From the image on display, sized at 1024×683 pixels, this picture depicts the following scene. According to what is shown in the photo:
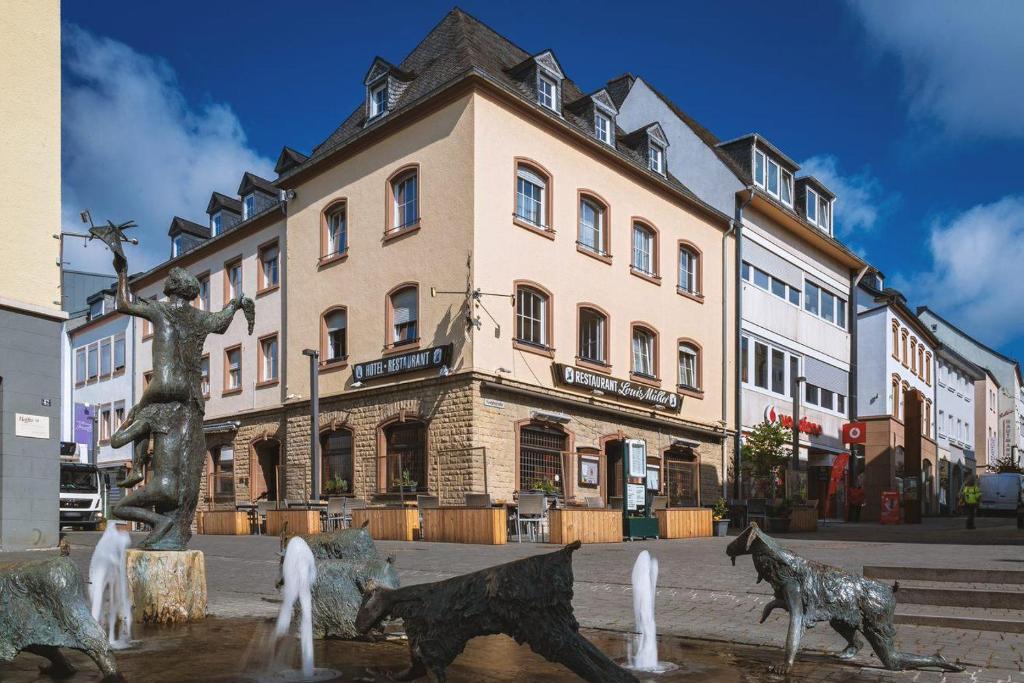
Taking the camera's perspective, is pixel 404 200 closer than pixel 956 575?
No

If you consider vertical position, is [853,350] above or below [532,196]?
below

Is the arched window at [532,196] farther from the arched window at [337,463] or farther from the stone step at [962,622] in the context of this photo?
the stone step at [962,622]

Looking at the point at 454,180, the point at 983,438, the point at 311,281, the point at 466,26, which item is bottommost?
the point at 983,438

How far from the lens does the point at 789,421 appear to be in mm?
36500

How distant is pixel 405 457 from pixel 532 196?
8.01 metres

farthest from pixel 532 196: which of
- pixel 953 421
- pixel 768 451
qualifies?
pixel 953 421

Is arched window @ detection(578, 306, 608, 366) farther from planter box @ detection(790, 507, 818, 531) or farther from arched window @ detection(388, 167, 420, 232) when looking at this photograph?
planter box @ detection(790, 507, 818, 531)

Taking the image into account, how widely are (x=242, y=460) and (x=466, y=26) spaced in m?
16.2

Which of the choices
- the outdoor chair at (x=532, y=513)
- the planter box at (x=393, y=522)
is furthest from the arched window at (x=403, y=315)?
the outdoor chair at (x=532, y=513)

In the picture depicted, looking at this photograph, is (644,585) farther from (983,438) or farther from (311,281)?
(983,438)

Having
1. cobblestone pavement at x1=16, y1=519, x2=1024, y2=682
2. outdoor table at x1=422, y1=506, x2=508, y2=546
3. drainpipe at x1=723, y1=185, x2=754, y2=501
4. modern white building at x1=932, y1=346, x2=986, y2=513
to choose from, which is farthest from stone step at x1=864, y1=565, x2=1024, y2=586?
modern white building at x1=932, y1=346, x2=986, y2=513

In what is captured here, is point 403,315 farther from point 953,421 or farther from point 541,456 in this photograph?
point 953,421

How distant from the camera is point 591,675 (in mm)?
4637

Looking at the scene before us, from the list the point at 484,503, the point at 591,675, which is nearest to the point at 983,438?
the point at 484,503
